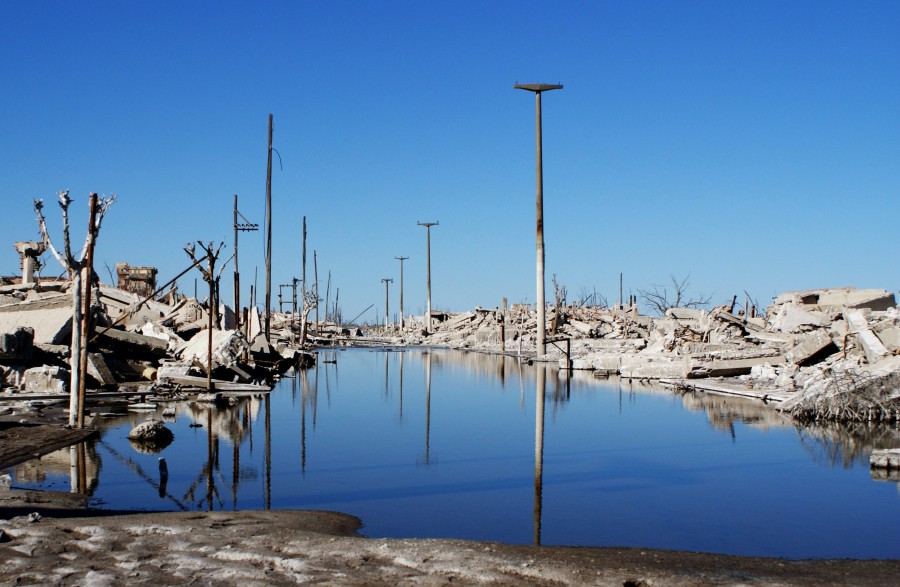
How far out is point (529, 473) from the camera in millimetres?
11258

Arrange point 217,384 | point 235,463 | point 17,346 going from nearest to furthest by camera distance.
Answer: point 235,463 < point 17,346 < point 217,384

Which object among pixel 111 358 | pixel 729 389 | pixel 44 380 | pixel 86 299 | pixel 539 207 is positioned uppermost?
pixel 539 207

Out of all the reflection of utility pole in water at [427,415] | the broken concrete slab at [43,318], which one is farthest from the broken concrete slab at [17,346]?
the reflection of utility pole in water at [427,415]

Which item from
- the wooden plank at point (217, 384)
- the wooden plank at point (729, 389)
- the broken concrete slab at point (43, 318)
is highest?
the broken concrete slab at point (43, 318)

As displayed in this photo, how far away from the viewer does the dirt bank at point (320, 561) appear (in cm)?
584

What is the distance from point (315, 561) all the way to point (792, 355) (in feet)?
64.1

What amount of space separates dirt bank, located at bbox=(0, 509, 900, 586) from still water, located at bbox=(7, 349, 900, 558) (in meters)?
0.94

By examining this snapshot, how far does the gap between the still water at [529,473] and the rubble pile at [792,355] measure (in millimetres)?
842

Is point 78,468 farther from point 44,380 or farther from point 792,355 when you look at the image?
point 792,355

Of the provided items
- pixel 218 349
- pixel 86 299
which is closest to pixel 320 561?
pixel 86 299

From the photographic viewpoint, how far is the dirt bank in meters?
5.84

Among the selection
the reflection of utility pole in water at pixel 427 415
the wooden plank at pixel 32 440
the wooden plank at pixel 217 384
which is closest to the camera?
the wooden plank at pixel 32 440

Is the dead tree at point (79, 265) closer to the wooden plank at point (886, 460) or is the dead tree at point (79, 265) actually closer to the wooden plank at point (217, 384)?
the wooden plank at point (217, 384)

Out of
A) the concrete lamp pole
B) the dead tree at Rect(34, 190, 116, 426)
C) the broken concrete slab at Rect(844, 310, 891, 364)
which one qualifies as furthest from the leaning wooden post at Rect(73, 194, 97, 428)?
the concrete lamp pole
